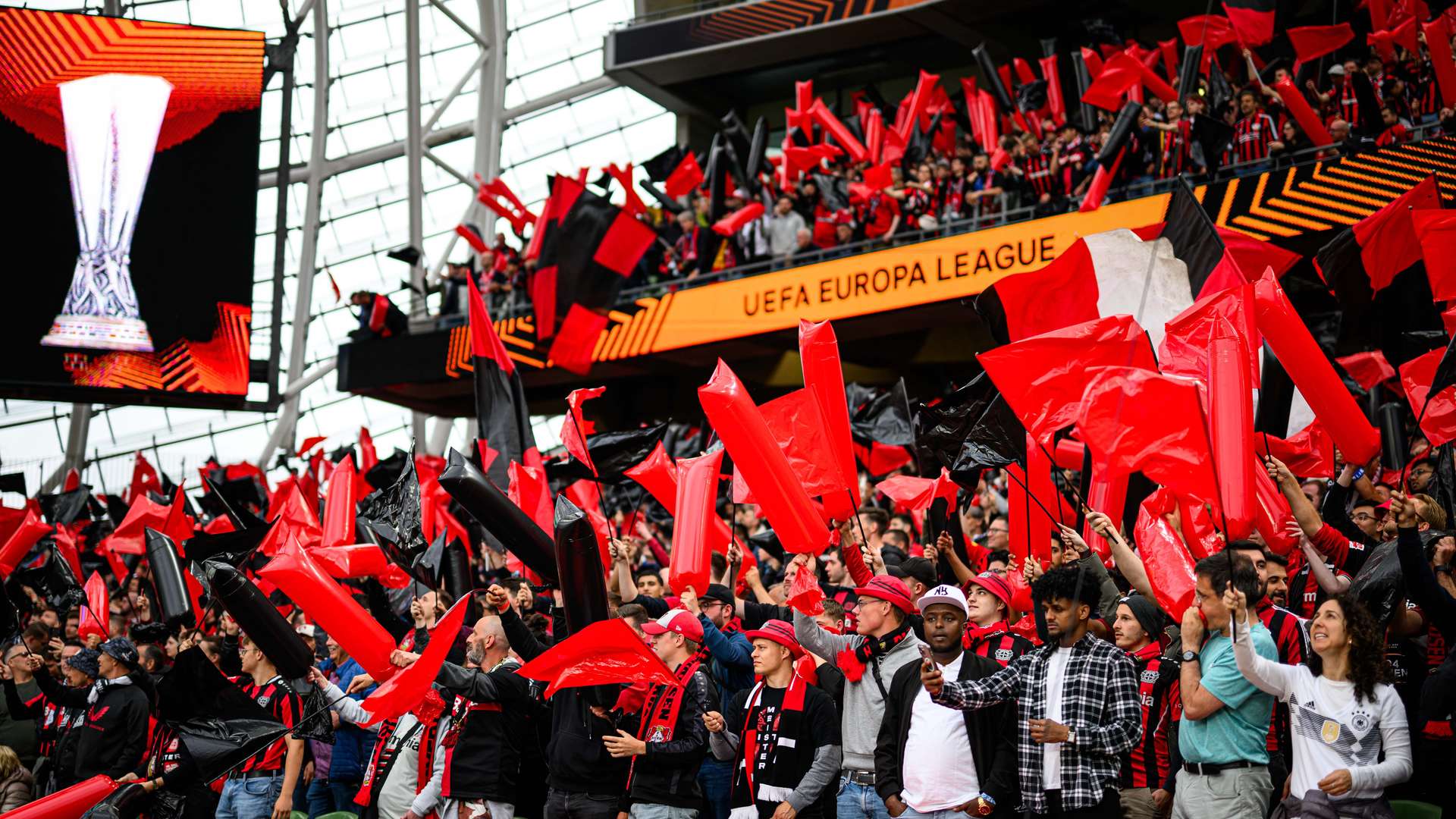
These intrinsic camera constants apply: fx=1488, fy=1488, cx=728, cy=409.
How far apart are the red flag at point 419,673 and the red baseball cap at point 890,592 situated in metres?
1.66

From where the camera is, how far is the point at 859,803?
5984mm

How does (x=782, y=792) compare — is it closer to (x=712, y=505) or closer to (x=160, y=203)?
(x=712, y=505)

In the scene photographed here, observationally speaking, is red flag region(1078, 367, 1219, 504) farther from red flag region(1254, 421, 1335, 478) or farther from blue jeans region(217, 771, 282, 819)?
blue jeans region(217, 771, 282, 819)

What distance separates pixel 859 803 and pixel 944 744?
0.64 metres

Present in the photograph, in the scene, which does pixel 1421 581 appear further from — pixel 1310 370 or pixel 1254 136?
pixel 1254 136

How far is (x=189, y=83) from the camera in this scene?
17078mm

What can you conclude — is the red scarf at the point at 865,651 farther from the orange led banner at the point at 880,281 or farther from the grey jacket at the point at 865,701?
the orange led banner at the point at 880,281

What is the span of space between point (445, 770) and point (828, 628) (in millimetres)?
1956

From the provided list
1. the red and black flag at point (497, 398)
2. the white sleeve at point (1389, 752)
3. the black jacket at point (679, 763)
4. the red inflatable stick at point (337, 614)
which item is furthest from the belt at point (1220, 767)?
the red and black flag at point (497, 398)

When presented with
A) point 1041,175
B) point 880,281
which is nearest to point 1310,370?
point 1041,175

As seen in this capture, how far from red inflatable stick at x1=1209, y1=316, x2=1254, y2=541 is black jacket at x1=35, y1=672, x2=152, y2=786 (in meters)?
6.05

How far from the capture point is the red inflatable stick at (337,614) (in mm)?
6652

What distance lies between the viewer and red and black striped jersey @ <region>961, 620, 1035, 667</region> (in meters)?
6.00

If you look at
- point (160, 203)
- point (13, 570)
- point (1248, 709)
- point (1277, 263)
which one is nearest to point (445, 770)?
point (1248, 709)
